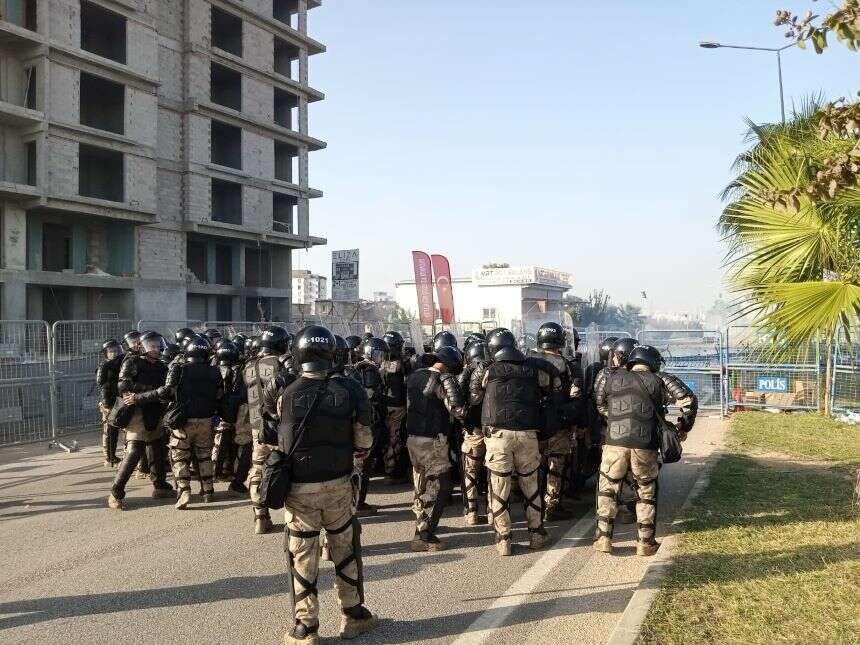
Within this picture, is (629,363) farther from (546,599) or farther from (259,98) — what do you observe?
(259,98)

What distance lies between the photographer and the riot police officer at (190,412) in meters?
7.55

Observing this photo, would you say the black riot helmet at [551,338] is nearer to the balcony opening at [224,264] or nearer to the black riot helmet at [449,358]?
the black riot helmet at [449,358]

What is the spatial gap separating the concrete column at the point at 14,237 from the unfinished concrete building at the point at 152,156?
64mm

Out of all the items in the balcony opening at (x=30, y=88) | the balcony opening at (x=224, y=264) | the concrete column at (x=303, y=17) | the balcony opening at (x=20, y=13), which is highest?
the concrete column at (x=303, y=17)

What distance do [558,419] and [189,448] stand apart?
4.21 m

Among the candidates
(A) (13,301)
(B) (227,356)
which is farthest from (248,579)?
(A) (13,301)

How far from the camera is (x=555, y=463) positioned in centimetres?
721

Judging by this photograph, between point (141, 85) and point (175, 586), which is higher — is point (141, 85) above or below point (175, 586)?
above

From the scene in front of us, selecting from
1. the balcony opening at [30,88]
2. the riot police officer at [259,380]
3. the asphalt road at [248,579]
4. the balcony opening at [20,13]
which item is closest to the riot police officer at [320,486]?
the asphalt road at [248,579]

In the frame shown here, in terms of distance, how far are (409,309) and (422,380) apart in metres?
93.0

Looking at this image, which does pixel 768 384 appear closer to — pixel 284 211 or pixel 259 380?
pixel 259 380

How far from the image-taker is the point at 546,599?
4.86 metres

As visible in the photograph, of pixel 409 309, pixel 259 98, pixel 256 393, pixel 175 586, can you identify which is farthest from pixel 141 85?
pixel 409 309

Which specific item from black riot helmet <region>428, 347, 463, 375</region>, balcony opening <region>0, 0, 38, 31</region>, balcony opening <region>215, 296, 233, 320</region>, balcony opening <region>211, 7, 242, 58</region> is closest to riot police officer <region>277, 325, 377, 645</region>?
black riot helmet <region>428, 347, 463, 375</region>
